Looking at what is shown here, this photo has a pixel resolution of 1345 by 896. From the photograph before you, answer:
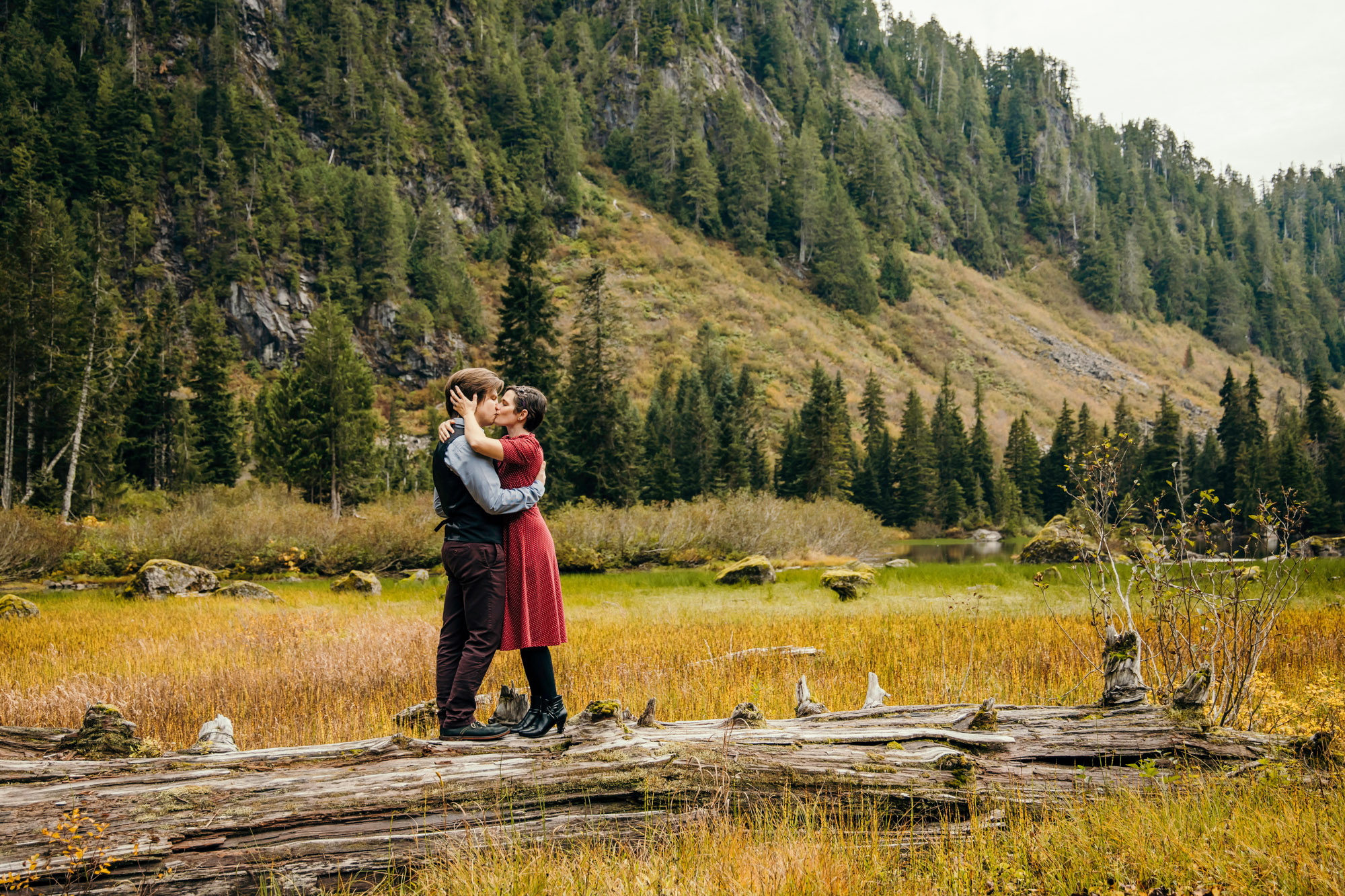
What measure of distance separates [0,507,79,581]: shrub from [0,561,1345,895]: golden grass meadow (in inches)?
144

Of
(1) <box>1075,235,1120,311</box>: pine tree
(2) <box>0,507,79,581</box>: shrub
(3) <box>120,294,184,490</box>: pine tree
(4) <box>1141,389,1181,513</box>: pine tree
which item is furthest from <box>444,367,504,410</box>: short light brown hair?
(1) <box>1075,235,1120,311</box>: pine tree

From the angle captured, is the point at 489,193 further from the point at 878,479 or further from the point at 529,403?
the point at 529,403

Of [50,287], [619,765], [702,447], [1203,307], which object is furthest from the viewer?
[1203,307]

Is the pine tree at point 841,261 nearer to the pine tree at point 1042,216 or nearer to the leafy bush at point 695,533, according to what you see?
the pine tree at point 1042,216

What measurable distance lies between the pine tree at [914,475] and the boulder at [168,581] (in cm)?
5481

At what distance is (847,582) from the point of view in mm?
20344

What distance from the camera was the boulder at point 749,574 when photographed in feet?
76.5

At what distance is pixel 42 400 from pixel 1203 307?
17476 centimetres

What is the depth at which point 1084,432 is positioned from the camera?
61188 millimetres

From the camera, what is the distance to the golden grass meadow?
333 centimetres

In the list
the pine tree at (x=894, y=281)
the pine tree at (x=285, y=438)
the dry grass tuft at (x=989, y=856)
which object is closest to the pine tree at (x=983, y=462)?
the pine tree at (x=894, y=281)

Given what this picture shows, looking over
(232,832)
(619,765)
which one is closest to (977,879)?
(619,765)

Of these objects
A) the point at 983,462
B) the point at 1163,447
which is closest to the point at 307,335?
the point at 983,462

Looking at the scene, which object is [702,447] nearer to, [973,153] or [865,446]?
[865,446]
